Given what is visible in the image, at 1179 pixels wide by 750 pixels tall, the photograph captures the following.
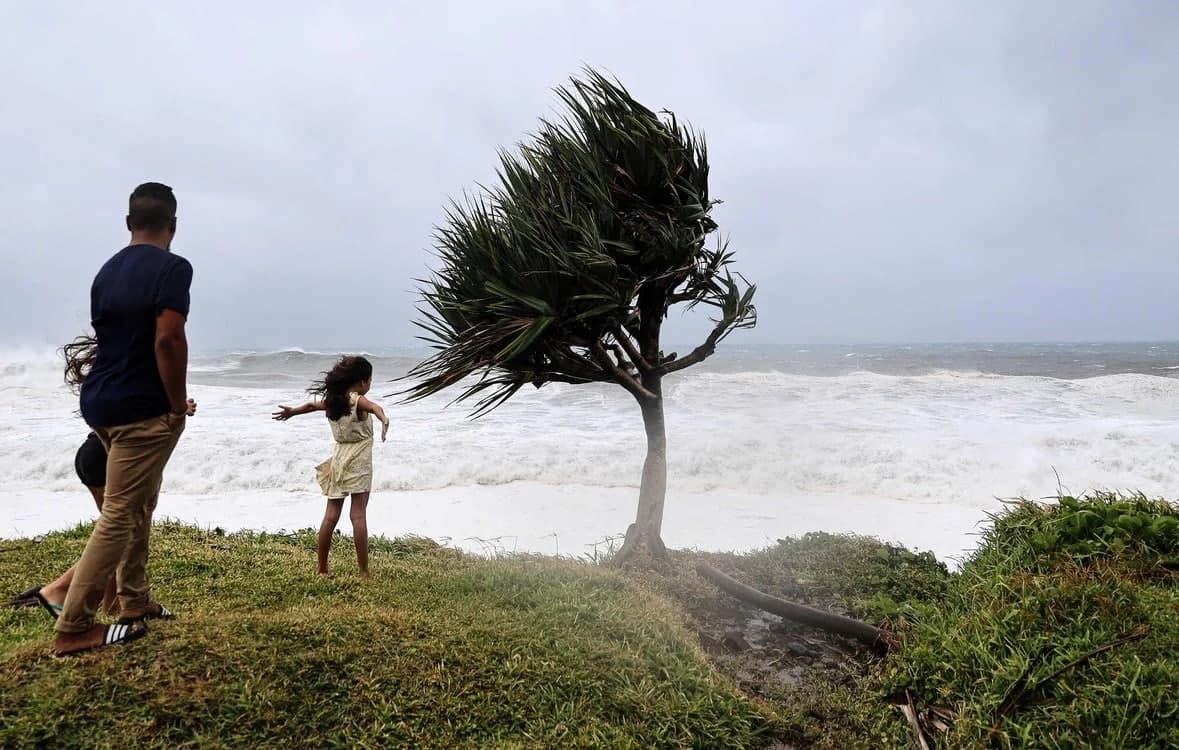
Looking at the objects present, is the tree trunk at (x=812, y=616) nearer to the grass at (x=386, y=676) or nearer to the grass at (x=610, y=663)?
the grass at (x=610, y=663)

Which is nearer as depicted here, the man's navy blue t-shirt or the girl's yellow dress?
the man's navy blue t-shirt

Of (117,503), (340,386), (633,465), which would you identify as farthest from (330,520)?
(633,465)

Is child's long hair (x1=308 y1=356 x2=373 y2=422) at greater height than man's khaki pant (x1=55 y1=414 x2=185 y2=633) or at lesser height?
greater

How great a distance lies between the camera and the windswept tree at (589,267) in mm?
5309

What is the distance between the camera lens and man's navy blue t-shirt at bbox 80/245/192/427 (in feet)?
9.87

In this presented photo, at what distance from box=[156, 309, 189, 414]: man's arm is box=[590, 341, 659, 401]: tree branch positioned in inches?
139

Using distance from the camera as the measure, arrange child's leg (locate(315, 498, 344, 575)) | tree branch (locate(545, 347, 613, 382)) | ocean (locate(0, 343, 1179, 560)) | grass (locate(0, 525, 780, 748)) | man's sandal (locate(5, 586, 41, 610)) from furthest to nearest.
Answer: ocean (locate(0, 343, 1179, 560)) < tree branch (locate(545, 347, 613, 382)) < child's leg (locate(315, 498, 344, 575)) < man's sandal (locate(5, 586, 41, 610)) < grass (locate(0, 525, 780, 748))

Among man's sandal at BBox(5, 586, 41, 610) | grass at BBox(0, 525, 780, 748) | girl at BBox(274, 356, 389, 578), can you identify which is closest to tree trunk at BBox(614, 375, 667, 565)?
grass at BBox(0, 525, 780, 748)

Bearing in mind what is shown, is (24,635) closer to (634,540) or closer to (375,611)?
(375,611)

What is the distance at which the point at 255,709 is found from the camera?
9.55ft

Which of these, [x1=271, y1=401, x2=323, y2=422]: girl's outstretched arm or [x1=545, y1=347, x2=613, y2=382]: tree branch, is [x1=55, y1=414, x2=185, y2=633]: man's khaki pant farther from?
[x1=545, y1=347, x2=613, y2=382]: tree branch

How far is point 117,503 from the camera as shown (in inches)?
120

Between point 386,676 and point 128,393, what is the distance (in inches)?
74.5

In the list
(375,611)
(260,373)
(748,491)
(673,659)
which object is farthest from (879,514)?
(260,373)
